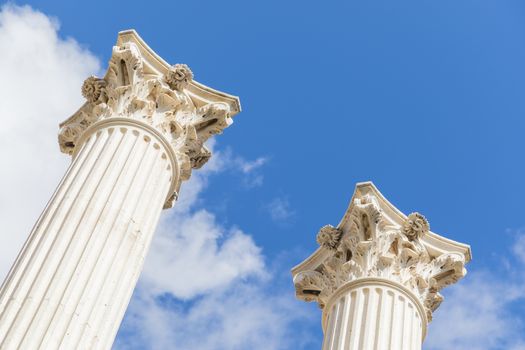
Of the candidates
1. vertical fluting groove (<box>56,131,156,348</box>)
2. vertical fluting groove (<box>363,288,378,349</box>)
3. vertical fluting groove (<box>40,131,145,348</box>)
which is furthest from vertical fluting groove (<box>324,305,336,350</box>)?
vertical fluting groove (<box>40,131,145,348</box>)

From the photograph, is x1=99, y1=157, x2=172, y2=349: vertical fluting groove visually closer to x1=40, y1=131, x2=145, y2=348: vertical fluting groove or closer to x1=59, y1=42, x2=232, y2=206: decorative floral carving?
x1=40, y1=131, x2=145, y2=348: vertical fluting groove

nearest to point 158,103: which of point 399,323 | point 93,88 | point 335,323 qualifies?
point 93,88

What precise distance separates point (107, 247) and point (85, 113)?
1043 centimetres

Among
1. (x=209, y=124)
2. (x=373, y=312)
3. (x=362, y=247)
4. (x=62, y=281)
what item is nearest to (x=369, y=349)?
(x=373, y=312)

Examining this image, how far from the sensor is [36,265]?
32.2 m

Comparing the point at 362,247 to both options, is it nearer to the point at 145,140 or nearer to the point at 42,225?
the point at 145,140

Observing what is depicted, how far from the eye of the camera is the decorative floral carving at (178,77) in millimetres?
42031

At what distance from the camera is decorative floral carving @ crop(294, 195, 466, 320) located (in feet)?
146

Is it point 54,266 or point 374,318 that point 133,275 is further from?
point 374,318

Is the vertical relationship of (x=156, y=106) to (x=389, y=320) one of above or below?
above

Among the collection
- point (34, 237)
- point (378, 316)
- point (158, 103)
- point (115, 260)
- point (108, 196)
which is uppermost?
point (158, 103)

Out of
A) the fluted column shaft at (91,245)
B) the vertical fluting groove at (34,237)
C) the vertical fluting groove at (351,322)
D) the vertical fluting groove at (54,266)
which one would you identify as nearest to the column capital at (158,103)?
the fluted column shaft at (91,245)

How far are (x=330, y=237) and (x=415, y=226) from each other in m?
4.10

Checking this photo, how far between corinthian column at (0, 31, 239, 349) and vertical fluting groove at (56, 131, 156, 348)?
0.11 feet
